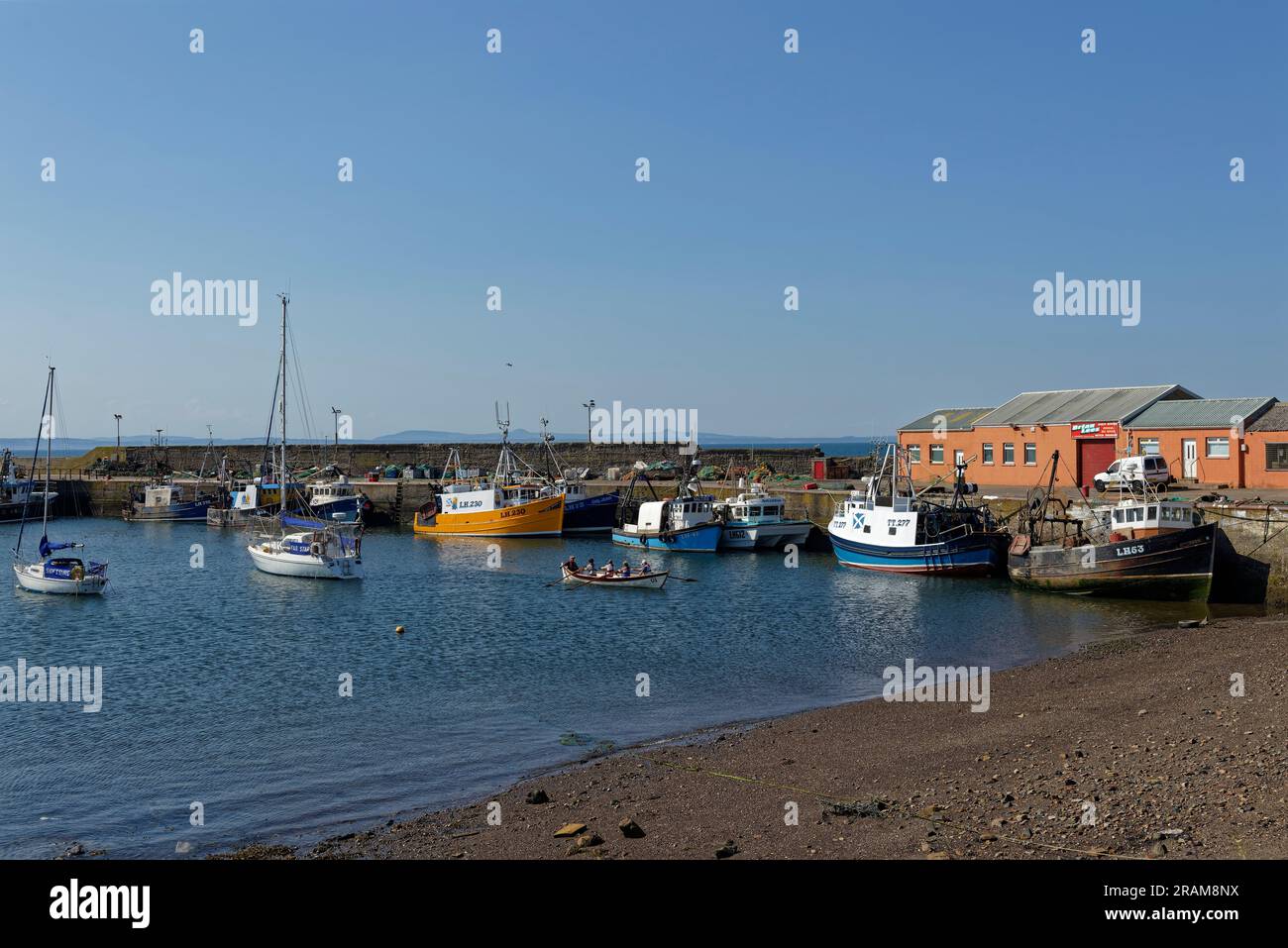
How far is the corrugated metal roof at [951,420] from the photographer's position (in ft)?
185

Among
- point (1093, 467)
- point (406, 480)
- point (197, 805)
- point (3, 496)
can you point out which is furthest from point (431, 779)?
point (3, 496)

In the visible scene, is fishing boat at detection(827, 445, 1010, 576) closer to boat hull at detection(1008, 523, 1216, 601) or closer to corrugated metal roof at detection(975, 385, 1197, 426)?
boat hull at detection(1008, 523, 1216, 601)

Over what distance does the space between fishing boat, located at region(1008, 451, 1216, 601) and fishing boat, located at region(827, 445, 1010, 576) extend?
8.66 feet

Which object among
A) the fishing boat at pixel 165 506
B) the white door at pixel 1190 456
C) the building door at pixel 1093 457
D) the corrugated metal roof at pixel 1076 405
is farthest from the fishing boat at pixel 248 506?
the white door at pixel 1190 456

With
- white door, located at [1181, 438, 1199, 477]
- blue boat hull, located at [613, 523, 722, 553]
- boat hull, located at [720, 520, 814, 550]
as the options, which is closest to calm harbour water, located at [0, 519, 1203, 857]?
blue boat hull, located at [613, 523, 722, 553]

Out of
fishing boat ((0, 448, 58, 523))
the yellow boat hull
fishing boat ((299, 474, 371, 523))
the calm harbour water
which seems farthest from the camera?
fishing boat ((0, 448, 58, 523))

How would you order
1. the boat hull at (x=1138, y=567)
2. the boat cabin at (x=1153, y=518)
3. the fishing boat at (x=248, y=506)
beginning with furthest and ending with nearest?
the fishing boat at (x=248, y=506), the boat cabin at (x=1153, y=518), the boat hull at (x=1138, y=567)

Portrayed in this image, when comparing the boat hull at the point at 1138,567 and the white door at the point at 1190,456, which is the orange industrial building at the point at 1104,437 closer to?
the white door at the point at 1190,456

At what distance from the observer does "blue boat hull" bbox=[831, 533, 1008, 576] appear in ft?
132

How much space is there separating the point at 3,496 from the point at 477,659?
62.0 meters
